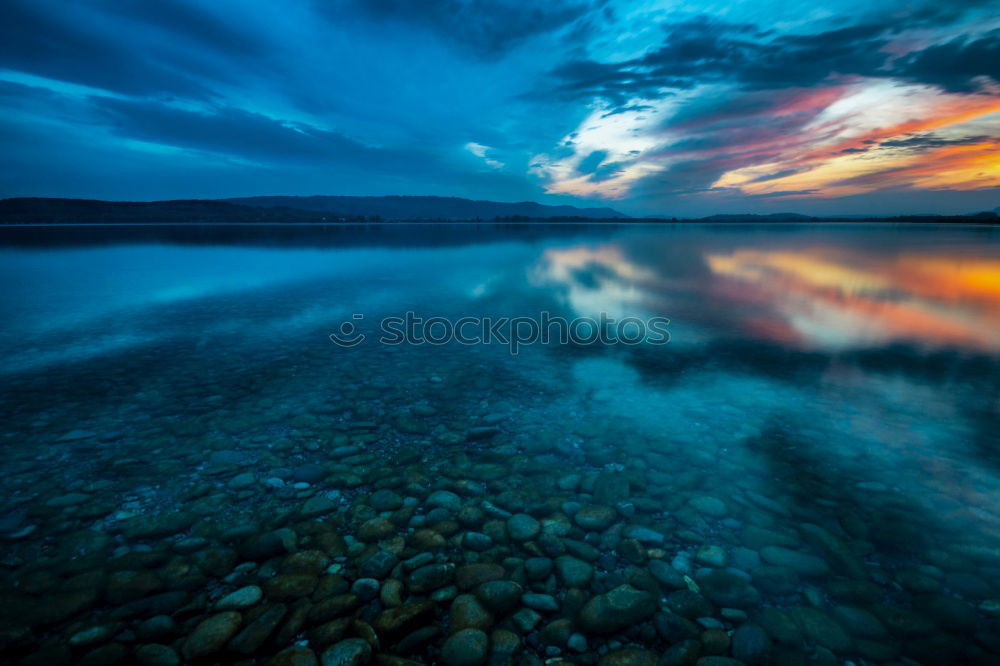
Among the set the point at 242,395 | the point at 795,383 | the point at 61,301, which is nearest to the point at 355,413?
the point at 242,395

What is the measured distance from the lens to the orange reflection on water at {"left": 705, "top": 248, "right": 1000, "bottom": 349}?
13.0m

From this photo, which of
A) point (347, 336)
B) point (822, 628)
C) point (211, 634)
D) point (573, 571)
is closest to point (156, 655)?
point (211, 634)

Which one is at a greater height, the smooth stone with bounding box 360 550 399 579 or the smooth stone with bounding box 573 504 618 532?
the smooth stone with bounding box 360 550 399 579

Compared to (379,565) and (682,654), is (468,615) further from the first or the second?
(682,654)

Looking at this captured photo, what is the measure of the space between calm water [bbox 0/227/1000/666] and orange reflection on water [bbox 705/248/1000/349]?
37.9 inches

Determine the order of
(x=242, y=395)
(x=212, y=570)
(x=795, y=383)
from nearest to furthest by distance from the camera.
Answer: (x=212, y=570) → (x=242, y=395) → (x=795, y=383)

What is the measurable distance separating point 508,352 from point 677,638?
8.31 metres

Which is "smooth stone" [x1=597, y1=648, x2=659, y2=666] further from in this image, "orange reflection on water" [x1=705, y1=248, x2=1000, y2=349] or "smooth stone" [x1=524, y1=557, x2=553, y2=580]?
"orange reflection on water" [x1=705, y1=248, x2=1000, y2=349]

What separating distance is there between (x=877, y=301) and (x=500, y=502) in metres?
21.3

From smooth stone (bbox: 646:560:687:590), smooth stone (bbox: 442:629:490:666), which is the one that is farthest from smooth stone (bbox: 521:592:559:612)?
smooth stone (bbox: 646:560:687:590)

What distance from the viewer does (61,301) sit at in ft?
59.7

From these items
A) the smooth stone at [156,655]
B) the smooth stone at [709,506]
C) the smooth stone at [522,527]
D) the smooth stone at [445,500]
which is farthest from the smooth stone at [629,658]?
the smooth stone at [156,655]

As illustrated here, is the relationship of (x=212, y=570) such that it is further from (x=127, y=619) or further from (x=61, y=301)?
(x=61, y=301)

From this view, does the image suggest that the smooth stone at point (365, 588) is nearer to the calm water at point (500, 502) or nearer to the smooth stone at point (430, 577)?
the calm water at point (500, 502)
